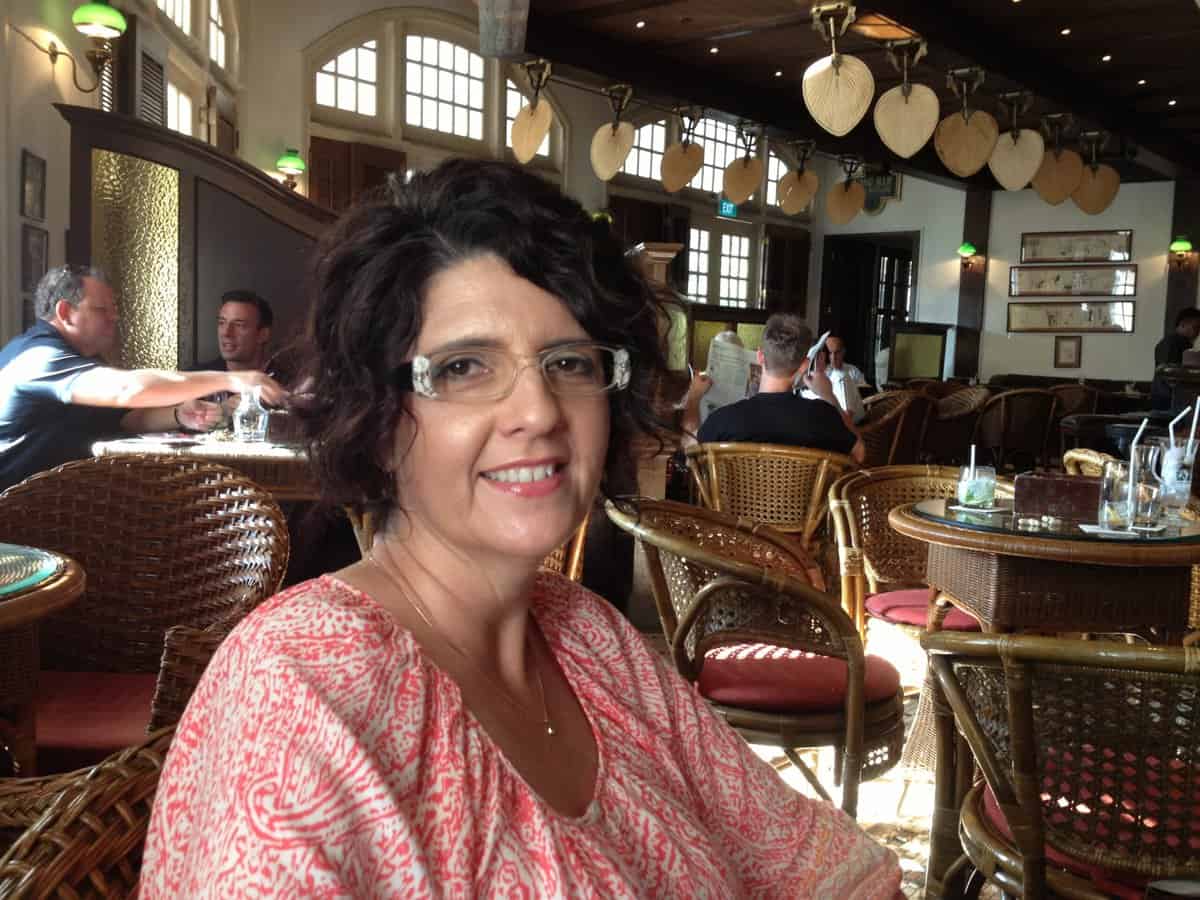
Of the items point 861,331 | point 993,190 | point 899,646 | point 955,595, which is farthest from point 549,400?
point 861,331

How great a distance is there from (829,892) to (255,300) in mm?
4224

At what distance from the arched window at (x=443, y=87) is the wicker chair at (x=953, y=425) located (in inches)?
250

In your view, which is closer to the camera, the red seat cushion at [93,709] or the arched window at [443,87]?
the red seat cushion at [93,709]

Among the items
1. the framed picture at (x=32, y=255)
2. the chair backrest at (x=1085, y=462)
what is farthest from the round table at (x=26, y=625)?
the framed picture at (x=32, y=255)

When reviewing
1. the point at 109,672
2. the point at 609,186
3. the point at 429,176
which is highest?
the point at 609,186

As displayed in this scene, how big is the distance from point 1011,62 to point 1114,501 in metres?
5.32

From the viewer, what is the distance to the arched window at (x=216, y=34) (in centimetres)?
952

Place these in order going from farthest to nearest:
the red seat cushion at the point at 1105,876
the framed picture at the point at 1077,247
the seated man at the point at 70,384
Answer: the framed picture at the point at 1077,247
the seated man at the point at 70,384
the red seat cushion at the point at 1105,876

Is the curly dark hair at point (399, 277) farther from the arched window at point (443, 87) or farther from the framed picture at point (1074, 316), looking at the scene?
the framed picture at point (1074, 316)

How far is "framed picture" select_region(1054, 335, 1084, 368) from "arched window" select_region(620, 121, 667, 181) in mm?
6066

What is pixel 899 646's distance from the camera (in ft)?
14.4

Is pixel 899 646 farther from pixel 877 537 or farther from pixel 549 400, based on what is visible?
pixel 549 400

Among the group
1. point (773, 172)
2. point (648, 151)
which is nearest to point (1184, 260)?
point (773, 172)

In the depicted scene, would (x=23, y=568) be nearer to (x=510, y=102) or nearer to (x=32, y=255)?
(x=32, y=255)
